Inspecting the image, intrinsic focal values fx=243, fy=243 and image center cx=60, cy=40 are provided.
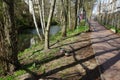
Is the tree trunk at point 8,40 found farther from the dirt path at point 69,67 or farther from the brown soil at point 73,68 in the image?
the brown soil at point 73,68

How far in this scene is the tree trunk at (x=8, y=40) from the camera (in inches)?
376

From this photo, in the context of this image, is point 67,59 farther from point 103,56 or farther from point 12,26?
point 12,26

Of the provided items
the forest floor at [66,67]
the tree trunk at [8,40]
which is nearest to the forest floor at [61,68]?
the forest floor at [66,67]

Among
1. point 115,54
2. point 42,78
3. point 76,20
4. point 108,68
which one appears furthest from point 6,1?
point 76,20

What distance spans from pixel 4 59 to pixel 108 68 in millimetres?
4173

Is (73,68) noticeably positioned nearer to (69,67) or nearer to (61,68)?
(69,67)

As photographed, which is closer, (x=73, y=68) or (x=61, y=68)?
(x=73, y=68)

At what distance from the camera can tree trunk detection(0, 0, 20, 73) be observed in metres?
9.55

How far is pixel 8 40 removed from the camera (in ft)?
31.9

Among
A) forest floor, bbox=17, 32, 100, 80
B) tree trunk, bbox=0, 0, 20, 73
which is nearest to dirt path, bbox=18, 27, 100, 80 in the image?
forest floor, bbox=17, 32, 100, 80

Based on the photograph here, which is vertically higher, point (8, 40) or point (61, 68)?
point (8, 40)

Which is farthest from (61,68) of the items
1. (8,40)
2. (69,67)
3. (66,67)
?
(8,40)

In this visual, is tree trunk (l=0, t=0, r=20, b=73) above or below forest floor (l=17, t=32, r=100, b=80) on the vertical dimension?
above

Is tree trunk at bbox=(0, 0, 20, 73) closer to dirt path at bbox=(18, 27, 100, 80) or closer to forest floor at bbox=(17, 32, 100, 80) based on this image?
forest floor at bbox=(17, 32, 100, 80)
